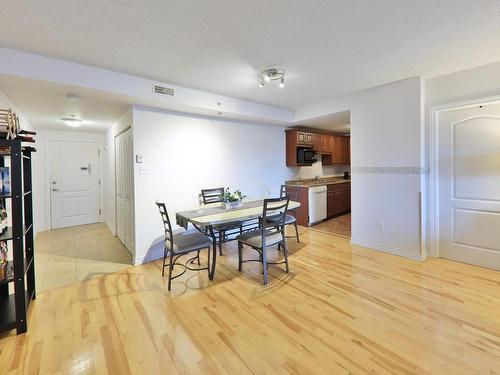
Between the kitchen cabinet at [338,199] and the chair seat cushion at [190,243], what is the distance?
3656 mm

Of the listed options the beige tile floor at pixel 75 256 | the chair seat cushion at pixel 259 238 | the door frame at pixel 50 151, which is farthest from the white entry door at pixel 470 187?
the door frame at pixel 50 151

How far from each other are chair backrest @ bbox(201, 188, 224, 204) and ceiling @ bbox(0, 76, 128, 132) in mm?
1675

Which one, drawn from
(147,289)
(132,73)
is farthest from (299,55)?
(147,289)

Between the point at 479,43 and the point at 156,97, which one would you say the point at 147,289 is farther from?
the point at 479,43

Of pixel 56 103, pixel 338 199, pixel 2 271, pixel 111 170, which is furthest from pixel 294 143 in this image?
pixel 2 271

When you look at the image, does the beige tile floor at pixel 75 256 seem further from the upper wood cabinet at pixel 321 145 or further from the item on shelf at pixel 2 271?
the upper wood cabinet at pixel 321 145

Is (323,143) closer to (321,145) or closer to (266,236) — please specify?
(321,145)

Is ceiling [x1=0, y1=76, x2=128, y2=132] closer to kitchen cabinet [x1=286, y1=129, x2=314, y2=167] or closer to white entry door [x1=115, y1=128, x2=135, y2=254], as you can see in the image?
white entry door [x1=115, y1=128, x2=135, y2=254]

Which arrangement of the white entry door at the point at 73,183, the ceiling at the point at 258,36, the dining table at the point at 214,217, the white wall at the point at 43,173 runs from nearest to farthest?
the ceiling at the point at 258,36
the dining table at the point at 214,217
the white wall at the point at 43,173
the white entry door at the point at 73,183

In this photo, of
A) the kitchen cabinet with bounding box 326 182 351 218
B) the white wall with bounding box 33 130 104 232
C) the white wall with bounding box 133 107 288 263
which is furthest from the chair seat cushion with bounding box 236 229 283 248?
the white wall with bounding box 33 130 104 232

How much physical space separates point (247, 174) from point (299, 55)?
254 cm

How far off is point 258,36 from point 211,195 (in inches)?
95.7

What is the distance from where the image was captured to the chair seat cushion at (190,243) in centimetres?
266

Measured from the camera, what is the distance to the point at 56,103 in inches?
132
